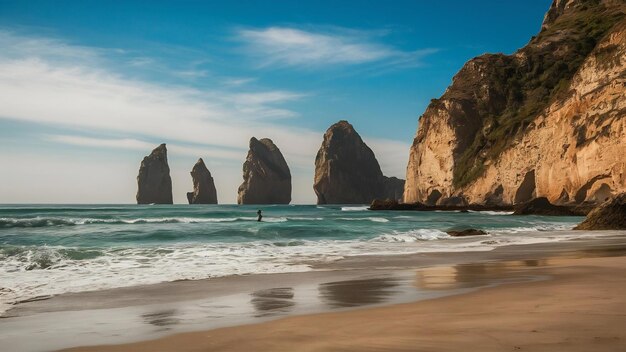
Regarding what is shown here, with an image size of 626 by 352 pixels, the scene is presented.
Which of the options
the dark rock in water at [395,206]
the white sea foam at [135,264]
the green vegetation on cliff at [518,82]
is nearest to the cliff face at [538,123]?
the green vegetation on cliff at [518,82]

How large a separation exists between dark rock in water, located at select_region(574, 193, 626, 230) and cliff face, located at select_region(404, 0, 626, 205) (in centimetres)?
2676

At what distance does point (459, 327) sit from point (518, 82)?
304 ft

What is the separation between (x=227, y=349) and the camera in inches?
197

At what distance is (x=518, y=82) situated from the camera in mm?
90562

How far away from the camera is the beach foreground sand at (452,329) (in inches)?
187

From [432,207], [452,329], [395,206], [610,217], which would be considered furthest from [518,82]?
[452,329]

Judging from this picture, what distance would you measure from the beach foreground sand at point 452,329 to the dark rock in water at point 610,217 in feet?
79.2

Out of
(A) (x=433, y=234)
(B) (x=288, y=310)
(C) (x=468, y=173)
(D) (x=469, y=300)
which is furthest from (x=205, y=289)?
(C) (x=468, y=173)

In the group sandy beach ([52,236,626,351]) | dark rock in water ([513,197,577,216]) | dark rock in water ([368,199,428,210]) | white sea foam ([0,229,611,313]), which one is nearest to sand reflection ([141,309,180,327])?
sandy beach ([52,236,626,351])

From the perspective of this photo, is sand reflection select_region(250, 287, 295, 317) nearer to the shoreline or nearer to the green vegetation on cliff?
the shoreline

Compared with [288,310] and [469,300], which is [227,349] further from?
[469,300]

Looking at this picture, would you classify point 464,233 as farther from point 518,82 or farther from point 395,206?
point 518,82

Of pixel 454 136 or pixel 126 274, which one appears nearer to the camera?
pixel 126 274

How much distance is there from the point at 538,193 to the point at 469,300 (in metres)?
68.4
